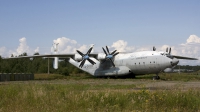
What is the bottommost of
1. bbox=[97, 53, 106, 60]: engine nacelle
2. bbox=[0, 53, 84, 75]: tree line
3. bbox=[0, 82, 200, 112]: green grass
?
bbox=[0, 82, 200, 112]: green grass

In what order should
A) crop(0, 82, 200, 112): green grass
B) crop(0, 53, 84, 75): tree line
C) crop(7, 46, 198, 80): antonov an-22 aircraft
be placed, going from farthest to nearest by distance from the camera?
crop(0, 53, 84, 75): tree line, crop(7, 46, 198, 80): antonov an-22 aircraft, crop(0, 82, 200, 112): green grass

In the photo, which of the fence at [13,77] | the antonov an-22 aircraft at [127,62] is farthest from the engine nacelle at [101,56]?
the fence at [13,77]

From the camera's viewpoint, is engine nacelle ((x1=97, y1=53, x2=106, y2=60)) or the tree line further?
the tree line

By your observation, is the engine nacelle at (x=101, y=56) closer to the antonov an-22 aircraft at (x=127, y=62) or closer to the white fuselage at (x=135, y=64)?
the antonov an-22 aircraft at (x=127, y=62)

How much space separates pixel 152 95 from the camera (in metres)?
10.7

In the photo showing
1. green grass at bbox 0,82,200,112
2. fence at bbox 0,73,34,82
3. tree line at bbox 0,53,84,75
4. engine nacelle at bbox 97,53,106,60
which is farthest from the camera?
tree line at bbox 0,53,84,75

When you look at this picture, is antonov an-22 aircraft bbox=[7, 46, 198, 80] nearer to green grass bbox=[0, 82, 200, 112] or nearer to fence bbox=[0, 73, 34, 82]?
fence bbox=[0, 73, 34, 82]

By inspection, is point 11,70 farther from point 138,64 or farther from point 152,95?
point 152,95

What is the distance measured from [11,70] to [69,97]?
2721 inches

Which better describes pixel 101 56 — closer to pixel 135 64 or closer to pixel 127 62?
pixel 127 62

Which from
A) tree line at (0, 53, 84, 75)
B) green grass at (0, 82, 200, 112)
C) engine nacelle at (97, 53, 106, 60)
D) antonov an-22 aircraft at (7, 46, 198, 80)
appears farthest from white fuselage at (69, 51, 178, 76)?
green grass at (0, 82, 200, 112)

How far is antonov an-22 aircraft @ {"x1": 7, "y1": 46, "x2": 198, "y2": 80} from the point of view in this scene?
35.1 meters

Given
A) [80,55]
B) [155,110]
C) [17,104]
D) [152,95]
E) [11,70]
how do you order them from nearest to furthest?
[155,110], [17,104], [152,95], [80,55], [11,70]

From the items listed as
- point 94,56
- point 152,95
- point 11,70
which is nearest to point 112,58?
point 94,56
